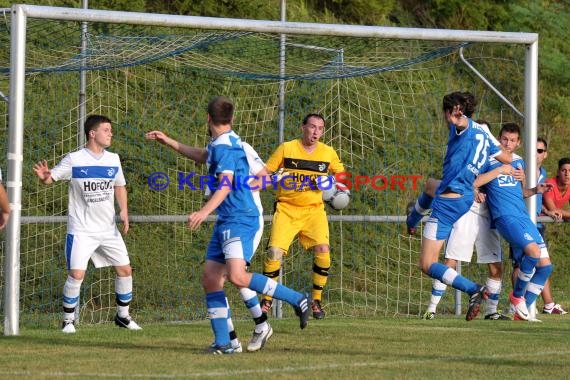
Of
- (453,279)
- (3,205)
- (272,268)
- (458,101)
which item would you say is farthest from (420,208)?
(3,205)

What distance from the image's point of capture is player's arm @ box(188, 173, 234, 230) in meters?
7.92

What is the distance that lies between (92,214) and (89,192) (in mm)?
202

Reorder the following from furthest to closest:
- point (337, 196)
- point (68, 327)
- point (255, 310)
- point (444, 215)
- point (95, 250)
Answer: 1. point (337, 196)
2. point (95, 250)
3. point (68, 327)
4. point (444, 215)
5. point (255, 310)

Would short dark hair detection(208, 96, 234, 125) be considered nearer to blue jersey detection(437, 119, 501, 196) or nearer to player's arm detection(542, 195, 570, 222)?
blue jersey detection(437, 119, 501, 196)

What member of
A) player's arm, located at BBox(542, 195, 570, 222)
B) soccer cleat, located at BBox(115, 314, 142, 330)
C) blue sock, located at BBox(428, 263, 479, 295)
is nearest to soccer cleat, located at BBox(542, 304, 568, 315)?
player's arm, located at BBox(542, 195, 570, 222)

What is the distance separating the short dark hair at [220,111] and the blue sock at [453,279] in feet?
9.14

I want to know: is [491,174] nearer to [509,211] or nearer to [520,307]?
[509,211]

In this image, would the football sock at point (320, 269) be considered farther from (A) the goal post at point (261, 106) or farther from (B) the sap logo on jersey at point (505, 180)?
(B) the sap logo on jersey at point (505, 180)

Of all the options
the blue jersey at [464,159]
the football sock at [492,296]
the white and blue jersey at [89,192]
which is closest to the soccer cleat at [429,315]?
the football sock at [492,296]

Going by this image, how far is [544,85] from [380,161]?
5617 millimetres

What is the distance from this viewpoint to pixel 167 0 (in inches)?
754

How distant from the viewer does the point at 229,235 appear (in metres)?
8.41

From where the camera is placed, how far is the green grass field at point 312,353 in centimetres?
743

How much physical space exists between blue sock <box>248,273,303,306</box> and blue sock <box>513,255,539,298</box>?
404 centimetres
